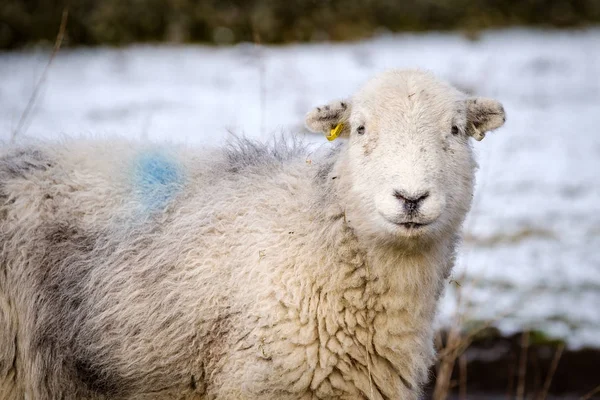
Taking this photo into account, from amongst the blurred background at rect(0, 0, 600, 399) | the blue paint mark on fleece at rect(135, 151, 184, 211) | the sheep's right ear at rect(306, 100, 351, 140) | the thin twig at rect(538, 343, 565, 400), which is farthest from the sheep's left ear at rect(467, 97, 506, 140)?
the thin twig at rect(538, 343, 565, 400)

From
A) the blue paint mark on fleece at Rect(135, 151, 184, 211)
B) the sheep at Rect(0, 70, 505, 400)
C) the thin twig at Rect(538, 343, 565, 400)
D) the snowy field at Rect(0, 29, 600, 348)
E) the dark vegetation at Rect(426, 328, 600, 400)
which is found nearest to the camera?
the sheep at Rect(0, 70, 505, 400)

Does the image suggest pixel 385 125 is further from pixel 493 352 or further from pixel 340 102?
pixel 493 352

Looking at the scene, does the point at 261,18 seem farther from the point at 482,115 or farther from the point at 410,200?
the point at 410,200

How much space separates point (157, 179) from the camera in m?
4.13

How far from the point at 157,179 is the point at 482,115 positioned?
1.90 metres

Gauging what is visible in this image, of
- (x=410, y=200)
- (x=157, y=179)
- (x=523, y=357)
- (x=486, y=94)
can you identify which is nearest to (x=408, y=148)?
(x=410, y=200)

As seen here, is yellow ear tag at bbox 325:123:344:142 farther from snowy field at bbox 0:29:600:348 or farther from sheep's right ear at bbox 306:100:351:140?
snowy field at bbox 0:29:600:348

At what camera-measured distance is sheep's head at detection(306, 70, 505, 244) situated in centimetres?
348

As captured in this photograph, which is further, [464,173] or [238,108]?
[238,108]

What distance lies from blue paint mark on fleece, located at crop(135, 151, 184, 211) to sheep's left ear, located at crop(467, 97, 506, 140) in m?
1.70

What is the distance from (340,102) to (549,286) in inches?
179

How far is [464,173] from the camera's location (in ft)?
12.7

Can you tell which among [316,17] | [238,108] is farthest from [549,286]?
[316,17]

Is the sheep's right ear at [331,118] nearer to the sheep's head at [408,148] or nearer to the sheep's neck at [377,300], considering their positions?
the sheep's head at [408,148]
